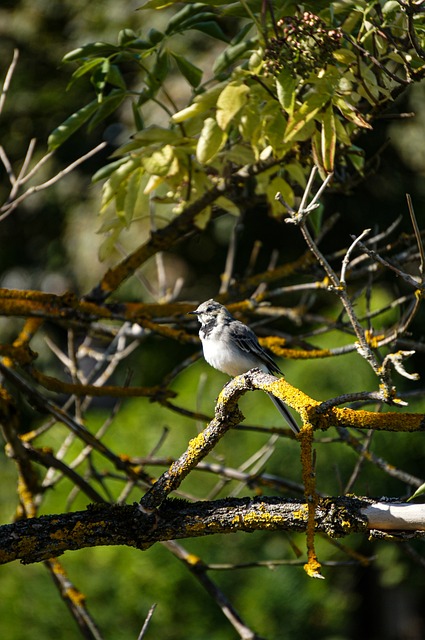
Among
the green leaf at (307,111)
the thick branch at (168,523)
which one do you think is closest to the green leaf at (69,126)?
the green leaf at (307,111)

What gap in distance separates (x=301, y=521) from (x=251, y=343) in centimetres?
131

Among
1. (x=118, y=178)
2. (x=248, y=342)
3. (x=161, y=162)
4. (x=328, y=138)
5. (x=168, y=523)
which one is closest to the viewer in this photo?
(x=168, y=523)

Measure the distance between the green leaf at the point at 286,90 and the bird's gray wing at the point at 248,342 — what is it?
1.16 metres

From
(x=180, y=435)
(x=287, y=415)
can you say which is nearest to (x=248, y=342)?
(x=287, y=415)

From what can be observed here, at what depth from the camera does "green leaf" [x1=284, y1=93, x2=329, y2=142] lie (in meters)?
2.13

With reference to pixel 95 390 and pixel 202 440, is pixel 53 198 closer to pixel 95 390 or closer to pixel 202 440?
pixel 95 390

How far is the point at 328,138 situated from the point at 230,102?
11.2 inches

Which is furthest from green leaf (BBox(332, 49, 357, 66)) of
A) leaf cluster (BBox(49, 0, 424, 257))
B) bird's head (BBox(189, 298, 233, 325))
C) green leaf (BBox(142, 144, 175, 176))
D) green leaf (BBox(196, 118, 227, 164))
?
bird's head (BBox(189, 298, 233, 325))

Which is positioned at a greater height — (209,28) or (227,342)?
(209,28)

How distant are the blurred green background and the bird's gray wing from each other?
44cm

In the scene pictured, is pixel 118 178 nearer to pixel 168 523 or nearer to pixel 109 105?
pixel 109 105

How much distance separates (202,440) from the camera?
197 centimetres

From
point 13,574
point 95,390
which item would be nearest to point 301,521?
point 95,390

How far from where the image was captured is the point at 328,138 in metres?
2.18
